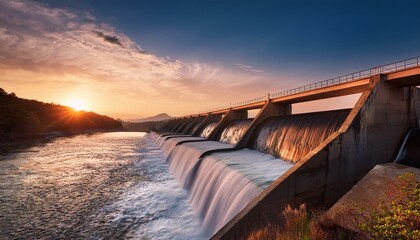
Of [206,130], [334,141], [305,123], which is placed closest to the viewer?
[334,141]

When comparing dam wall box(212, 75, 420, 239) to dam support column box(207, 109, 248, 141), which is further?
dam support column box(207, 109, 248, 141)

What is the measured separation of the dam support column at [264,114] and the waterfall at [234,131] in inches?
107

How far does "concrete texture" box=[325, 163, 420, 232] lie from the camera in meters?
6.20

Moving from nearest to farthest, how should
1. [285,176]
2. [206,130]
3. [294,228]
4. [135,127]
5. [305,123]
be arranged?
[294,228] → [285,176] → [305,123] → [206,130] → [135,127]

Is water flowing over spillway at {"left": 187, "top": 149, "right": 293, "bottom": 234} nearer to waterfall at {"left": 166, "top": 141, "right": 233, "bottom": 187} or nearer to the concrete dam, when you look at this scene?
the concrete dam

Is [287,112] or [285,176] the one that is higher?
[287,112]

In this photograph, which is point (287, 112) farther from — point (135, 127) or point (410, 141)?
point (135, 127)

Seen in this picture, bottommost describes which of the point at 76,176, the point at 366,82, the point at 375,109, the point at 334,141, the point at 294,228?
the point at 76,176

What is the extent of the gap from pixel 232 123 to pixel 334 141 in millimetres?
18734

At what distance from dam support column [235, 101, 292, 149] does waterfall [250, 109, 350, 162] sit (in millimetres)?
807

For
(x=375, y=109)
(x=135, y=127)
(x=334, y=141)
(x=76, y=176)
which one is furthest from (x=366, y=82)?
(x=135, y=127)

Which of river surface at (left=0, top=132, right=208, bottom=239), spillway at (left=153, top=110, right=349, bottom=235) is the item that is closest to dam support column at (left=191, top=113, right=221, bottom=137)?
spillway at (left=153, top=110, right=349, bottom=235)

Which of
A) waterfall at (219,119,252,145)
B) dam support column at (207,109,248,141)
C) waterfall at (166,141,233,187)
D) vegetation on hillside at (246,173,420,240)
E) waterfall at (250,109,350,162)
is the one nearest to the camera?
vegetation on hillside at (246,173,420,240)

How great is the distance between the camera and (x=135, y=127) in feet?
429
